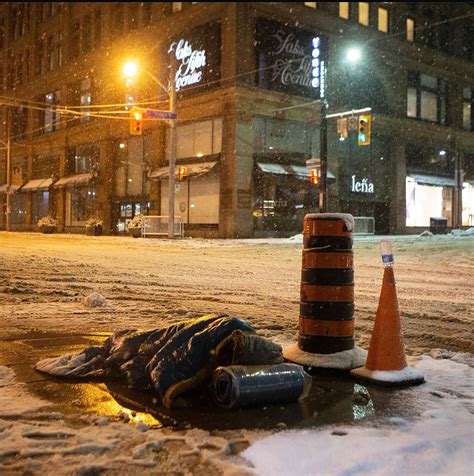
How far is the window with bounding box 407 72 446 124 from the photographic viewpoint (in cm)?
4009

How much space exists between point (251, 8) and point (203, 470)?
3154 cm

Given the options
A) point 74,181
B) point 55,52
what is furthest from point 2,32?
point 74,181

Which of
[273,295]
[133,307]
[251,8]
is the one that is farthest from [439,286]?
[251,8]

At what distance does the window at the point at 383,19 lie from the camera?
38.2m

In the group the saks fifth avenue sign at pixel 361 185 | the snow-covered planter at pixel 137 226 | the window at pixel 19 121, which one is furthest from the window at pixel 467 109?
the window at pixel 19 121

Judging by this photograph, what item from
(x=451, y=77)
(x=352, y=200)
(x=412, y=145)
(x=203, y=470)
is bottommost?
(x=203, y=470)

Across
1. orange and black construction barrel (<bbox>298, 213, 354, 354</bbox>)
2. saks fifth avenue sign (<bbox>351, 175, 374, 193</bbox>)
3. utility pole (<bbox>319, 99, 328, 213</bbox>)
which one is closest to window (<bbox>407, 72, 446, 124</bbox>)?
saks fifth avenue sign (<bbox>351, 175, 374, 193</bbox>)

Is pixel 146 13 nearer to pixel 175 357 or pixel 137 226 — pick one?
pixel 137 226

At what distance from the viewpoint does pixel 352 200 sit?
36.7 m

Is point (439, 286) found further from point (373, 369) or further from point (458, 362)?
point (373, 369)

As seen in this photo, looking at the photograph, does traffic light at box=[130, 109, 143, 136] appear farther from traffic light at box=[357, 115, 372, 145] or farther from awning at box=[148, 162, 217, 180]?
traffic light at box=[357, 115, 372, 145]

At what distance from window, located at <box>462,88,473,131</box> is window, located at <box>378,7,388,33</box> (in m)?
8.83

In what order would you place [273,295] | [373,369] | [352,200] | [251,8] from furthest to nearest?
[352,200], [251,8], [273,295], [373,369]

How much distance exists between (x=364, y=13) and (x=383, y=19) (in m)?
2.01
